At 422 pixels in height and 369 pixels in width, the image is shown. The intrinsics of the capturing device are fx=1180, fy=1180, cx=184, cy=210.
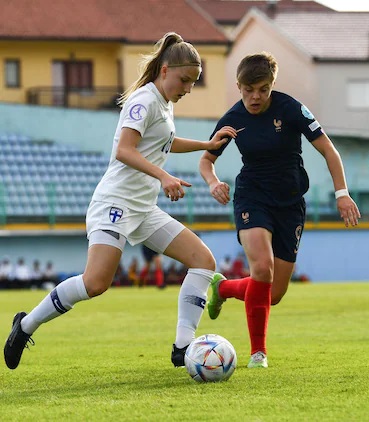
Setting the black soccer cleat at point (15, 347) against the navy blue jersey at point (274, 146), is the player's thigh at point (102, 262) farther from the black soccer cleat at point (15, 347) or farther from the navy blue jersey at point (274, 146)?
Answer: the navy blue jersey at point (274, 146)

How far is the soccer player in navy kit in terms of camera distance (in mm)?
7898

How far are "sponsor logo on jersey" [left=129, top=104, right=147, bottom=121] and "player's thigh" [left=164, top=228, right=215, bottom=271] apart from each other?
0.90 metres

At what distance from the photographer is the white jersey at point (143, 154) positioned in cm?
769

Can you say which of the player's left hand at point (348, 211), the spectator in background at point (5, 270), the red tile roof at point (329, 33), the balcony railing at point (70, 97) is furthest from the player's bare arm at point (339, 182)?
the red tile roof at point (329, 33)

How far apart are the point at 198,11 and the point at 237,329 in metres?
37.5

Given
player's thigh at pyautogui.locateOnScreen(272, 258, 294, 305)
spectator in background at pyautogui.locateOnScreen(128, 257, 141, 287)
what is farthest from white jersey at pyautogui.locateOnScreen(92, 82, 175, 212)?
spectator in background at pyautogui.locateOnScreen(128, 257, 141, 287)

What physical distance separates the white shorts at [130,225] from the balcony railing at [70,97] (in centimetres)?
3634

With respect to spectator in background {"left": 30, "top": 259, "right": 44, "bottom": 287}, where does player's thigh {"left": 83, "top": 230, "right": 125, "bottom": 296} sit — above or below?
above

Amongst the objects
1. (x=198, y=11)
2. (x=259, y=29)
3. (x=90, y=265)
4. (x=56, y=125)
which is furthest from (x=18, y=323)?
(x=259, y=29)

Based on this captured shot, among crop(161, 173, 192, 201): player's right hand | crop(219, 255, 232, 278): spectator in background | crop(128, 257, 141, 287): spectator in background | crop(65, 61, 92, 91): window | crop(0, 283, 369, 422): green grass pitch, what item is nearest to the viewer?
crop(0, 283, 369, 422): green grass pitch

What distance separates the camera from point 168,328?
1328cm

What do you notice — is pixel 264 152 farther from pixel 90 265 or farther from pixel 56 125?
pixel 56 125

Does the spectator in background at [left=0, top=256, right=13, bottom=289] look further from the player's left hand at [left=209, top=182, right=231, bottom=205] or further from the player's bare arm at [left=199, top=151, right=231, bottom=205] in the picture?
the player's left hand at [left=209, top=182, right=231, bottom=205]

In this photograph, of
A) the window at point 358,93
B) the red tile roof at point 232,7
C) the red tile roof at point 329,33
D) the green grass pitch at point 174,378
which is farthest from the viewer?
the red tile roof at point 232,7
